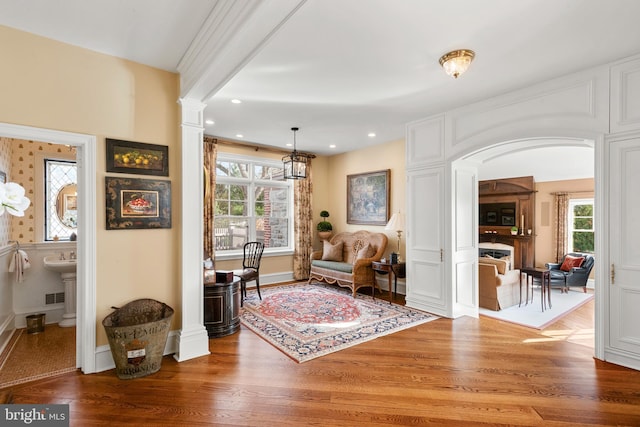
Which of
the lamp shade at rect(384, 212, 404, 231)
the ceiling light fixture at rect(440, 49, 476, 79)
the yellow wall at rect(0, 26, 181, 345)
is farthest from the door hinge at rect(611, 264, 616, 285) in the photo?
the yellow wall at rect(0, 26, 181, 345)

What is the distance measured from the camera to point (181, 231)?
9.94 ft

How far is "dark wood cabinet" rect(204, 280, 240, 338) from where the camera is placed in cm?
358

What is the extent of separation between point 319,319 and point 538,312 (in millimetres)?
3457

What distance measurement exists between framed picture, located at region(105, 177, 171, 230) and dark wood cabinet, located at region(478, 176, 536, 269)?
8365 mm

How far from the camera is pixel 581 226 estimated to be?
741 cm

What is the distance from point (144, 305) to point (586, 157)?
839cm

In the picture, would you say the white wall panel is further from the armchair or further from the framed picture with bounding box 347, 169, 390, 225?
the armchair

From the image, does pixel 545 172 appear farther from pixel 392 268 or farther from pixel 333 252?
pixel 333 252

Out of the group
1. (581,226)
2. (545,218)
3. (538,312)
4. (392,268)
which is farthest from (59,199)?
(581,226)

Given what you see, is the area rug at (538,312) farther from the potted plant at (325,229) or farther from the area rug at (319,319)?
the potted plant at (325,229)

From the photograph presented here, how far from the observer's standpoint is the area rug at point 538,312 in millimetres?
4312

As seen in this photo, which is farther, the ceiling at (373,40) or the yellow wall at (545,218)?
the yellow wall at (545,218)

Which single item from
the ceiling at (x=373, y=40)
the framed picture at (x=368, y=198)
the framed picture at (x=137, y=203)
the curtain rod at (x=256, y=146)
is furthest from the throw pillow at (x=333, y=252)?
the framed picture at (x=137, y=203)

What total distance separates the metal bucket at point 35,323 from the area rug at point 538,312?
228 inches
